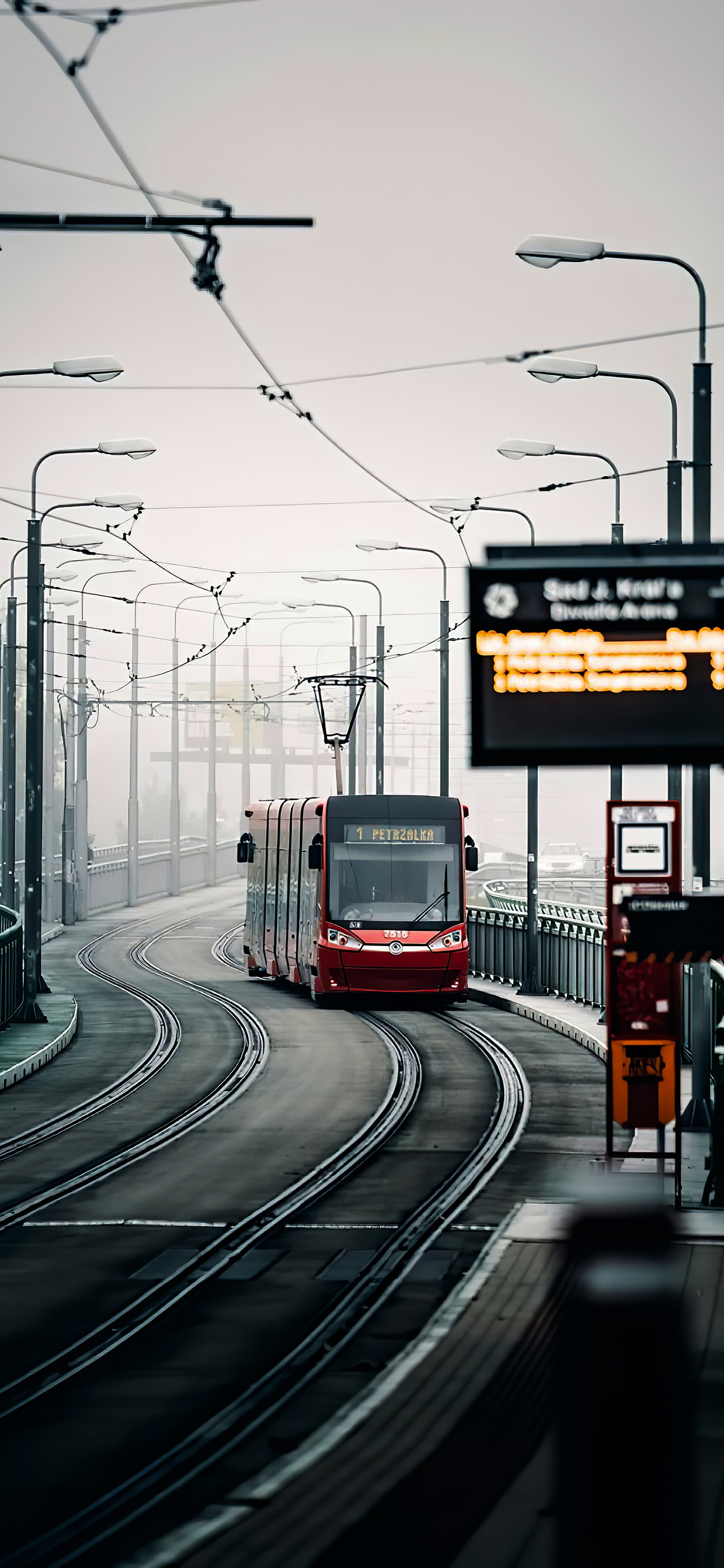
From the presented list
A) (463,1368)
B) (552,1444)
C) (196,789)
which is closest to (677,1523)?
(552,1444)

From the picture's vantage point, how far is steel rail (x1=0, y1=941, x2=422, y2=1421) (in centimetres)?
927

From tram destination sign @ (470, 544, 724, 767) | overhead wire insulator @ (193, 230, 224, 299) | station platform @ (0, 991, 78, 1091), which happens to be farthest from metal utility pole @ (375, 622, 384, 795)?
tram destination sign @ (470, 544, 724, 767)

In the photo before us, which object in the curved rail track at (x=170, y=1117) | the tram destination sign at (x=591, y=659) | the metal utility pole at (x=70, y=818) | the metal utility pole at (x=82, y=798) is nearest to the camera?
the tram destination sign at (x=591, y=659)

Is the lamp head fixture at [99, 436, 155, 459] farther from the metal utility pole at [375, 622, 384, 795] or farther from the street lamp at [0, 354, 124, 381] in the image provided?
the metal utility pole at [375, 622, 384, 795]

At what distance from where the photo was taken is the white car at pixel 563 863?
75.2 metres

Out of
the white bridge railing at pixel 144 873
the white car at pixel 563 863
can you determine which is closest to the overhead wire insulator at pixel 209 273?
the white bridge railing at pixel 144 873

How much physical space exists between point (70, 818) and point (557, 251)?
126ft

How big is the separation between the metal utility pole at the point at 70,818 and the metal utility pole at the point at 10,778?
7822mm

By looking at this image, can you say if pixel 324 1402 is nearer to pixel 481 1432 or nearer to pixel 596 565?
pixel 481 1432

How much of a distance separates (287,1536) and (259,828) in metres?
28.1

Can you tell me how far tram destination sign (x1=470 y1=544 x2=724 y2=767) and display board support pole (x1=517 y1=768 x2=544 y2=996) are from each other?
59.5 feet

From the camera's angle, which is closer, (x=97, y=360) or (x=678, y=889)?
(x=678, y=889)

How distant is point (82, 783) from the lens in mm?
57469

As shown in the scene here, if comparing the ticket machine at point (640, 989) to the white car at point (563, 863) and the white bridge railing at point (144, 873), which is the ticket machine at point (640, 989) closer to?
the white bridge railing at point (144, 873)
